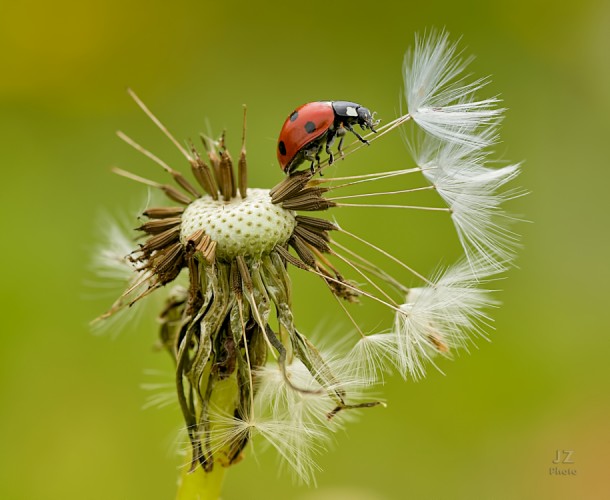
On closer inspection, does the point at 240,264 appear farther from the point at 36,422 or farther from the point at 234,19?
the point at 234,19

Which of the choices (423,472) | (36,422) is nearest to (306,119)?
(423,472)

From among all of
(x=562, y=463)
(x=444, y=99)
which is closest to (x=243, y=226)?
(x=444, y=99)

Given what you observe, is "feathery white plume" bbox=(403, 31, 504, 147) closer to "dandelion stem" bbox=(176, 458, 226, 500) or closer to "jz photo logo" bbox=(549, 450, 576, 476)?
"dandelion stem" bbox=(176, 458, 226, 500)

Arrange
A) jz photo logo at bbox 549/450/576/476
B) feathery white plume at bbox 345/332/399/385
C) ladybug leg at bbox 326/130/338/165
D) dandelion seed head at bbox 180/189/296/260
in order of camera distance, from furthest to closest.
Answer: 1. jz photo logo at bbox 549/450/576/476
2. ladybug leg at bbox 326/130/338/165
3. feathery white plume at bbox 345/332/399/385
4. dandelion seed head at bbox 180/189/296/260

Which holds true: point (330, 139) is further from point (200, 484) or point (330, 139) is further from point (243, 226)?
point (200, 484)

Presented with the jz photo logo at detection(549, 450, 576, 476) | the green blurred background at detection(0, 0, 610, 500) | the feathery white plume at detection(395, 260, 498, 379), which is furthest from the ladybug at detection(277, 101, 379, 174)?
the jz photo logo at detection(549, 450, 576, 476)

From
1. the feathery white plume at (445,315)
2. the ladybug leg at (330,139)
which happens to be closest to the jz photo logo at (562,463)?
the feathery white plume at (445,315)

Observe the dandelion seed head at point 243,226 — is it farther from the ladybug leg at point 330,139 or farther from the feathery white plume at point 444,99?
the feathery white plume at point 444,99
